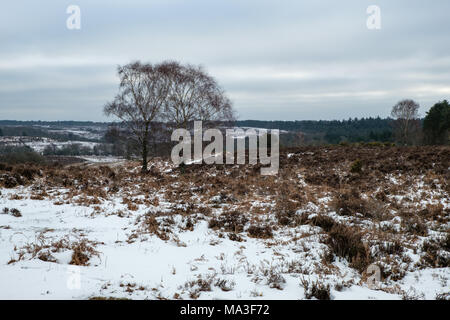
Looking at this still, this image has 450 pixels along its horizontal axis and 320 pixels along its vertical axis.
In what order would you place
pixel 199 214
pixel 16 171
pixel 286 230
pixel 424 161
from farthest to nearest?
pixel 424 161 → pixel 16 171 → pixel 199 214 → pixel 286 230

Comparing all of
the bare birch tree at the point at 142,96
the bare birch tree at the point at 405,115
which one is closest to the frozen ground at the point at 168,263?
the bare birch tree at the point at 142,96

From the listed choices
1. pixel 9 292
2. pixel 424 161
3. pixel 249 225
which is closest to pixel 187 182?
pixel 249 225

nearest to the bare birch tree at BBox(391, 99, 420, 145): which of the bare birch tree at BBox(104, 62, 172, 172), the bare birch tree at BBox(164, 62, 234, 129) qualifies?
the bare birch tree at BBox(164, 62, 234, 129)

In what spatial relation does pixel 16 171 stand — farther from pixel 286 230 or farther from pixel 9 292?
pixel 286 230

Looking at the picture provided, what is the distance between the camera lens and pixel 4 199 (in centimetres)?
845

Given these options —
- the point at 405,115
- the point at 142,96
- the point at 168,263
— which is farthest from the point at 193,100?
the point at 405,115

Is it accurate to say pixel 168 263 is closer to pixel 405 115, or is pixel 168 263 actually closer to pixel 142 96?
pixel 142 96

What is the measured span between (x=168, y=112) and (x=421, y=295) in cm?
1756

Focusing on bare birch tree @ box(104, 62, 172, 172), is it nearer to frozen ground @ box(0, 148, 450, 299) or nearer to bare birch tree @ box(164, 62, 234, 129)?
bare birch tree @ box(164, 62, 234, 129)

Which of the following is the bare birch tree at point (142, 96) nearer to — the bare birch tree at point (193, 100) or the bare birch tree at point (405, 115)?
the bare birch tree at point (193, 100)

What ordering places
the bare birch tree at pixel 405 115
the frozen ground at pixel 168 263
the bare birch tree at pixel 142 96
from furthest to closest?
1. the bare birch tree at pixel 405 115
2. the bare birch tree at pixel 142 96
3. the frozen ground at pixel 168 263

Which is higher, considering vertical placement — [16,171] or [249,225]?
[16,171]

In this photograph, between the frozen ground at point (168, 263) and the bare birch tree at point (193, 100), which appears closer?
the frozen ground at point (168, 263)

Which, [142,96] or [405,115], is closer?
[142,96]
